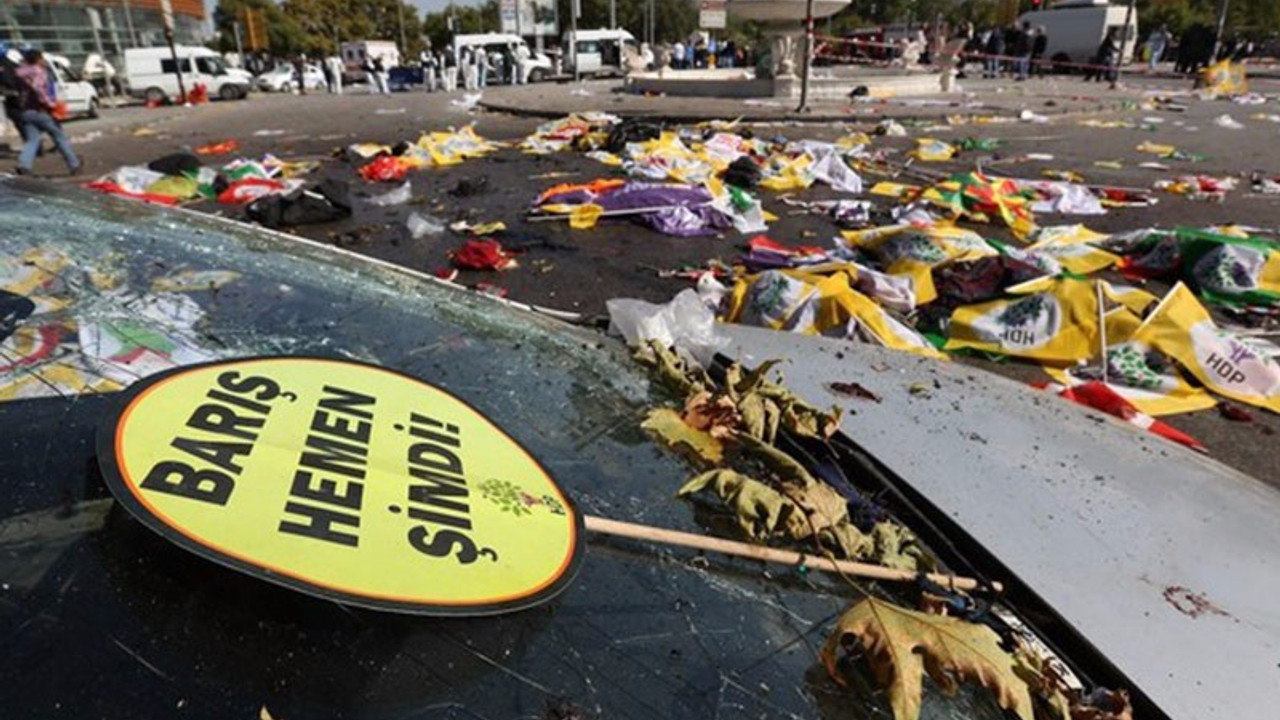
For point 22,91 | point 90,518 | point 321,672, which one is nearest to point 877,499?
point 321,672

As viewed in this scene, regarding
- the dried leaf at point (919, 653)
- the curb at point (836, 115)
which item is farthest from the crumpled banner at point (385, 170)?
the dried leaf at point (919, 653)

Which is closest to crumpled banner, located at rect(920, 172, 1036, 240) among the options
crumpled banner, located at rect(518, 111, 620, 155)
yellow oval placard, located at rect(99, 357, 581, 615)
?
crumpled banner, located at rect(518, 111, 620, 155)

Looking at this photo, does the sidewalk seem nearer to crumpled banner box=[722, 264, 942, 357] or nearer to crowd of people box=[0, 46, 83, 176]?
crowd of people box=[0, 46, 83, 176]

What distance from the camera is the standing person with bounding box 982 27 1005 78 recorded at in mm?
27531

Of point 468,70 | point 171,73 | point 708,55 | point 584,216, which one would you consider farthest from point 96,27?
point 584,216

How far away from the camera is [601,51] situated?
39.6 metres

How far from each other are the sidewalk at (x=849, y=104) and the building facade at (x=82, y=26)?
2454 centimetres

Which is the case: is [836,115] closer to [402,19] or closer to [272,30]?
[272,30]

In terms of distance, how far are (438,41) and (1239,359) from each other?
3100 inches

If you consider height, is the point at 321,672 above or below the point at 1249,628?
above

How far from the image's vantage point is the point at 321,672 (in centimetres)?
79

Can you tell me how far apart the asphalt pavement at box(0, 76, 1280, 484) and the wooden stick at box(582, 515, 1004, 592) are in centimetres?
279

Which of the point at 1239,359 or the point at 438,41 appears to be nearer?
the point at 1239,359

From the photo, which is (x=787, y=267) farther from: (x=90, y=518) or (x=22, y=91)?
(x=22, y=91)
